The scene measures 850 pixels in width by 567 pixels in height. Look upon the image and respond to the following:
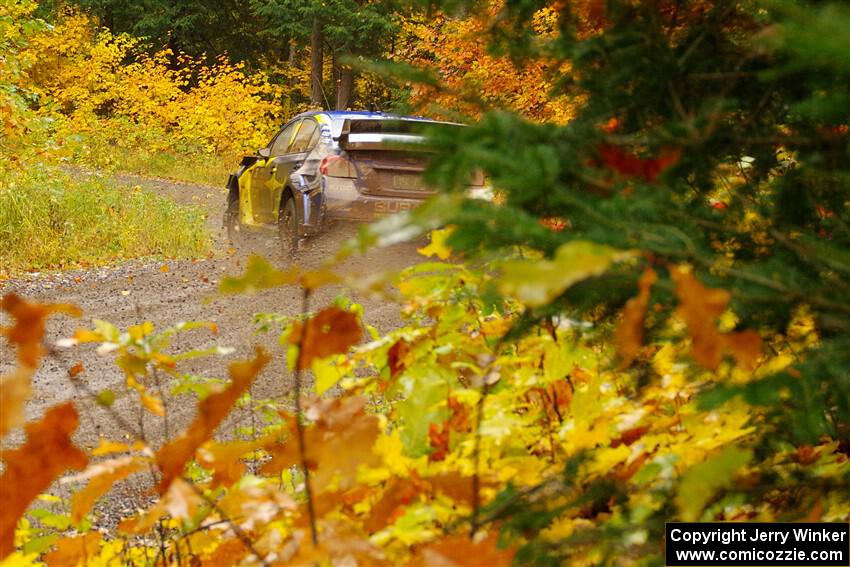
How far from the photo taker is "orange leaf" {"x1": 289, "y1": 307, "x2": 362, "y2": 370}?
59.0 inches

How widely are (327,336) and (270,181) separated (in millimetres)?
9832

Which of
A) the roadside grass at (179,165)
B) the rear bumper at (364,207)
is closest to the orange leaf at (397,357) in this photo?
the rear bumper at (364,207)

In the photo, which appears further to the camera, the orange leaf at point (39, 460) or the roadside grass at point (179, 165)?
the roadside grass at point (179, 165)

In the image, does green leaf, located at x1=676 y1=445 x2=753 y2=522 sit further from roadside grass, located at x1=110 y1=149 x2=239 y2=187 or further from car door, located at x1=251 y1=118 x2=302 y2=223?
roadside grass, located at x1=110 y1=149 x2=239 y2=187

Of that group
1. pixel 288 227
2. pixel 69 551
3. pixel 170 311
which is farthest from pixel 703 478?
pixel 288 227

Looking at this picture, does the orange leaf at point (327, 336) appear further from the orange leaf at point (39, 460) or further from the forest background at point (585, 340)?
the orange leaf at point (39, 460)

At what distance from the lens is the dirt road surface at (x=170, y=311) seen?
5.59m

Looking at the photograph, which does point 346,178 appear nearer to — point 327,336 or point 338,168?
point 338,168

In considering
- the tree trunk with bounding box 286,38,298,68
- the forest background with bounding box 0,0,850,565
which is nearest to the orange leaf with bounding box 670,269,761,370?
the forest background with bounding box 0,0,850,565

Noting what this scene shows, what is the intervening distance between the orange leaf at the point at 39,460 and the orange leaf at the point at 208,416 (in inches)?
5.9

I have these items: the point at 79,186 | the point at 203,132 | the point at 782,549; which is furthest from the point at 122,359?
the point at 203,132

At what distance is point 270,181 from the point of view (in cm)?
1114

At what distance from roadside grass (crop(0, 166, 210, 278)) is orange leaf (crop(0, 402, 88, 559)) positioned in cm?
894

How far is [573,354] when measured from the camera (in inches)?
80.1
